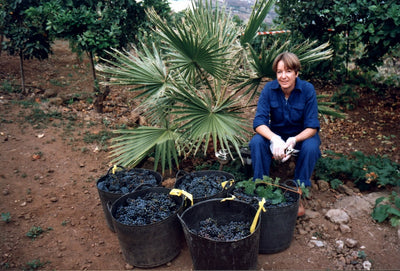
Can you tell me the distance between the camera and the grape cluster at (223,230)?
2.33 metres

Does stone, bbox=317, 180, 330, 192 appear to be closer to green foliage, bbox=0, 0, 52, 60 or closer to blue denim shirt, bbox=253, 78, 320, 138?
blue denim shirt, bbox=253, 78, 320, 138

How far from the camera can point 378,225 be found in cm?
294

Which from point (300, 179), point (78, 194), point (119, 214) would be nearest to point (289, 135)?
point (300, 179)

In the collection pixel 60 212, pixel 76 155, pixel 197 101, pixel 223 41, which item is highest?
pixel 223 41

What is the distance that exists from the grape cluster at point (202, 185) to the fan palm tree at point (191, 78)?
0.26 meters

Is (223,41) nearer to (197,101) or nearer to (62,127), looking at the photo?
(197,101)

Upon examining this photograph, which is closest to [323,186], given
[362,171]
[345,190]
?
[345,190]

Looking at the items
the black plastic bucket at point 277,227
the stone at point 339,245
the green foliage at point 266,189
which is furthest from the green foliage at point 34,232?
the stone at point 339,245

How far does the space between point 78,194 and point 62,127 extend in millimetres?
1874

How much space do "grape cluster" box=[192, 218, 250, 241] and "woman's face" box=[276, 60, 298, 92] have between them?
1.39m

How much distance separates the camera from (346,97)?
6254 millimetres

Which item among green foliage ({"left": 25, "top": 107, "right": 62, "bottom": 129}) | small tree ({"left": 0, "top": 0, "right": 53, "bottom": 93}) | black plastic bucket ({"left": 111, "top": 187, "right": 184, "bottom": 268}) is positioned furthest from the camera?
small tree ({"left": 0, "top": 0, "right": 53, "bottom": 93})

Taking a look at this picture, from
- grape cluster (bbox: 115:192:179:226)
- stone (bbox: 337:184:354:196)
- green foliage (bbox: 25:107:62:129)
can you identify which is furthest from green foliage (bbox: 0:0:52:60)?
stone (bbox: 337:184:354:196)

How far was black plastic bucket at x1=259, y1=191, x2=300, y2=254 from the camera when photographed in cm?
255
